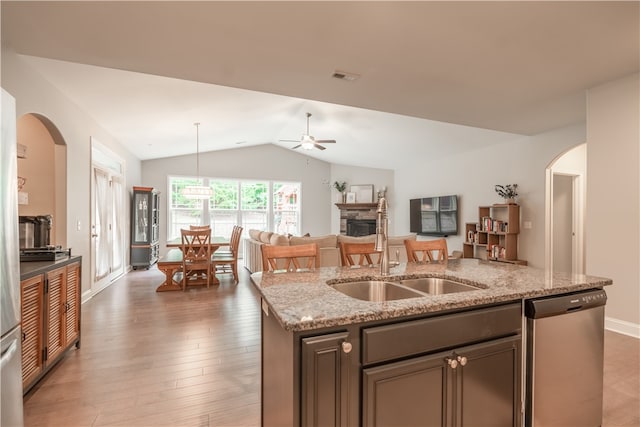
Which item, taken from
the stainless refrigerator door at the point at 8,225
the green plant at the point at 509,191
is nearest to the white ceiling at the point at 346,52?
the stainless refrigerator door at the point at 8,225

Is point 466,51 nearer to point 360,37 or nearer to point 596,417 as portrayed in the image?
point 360,37

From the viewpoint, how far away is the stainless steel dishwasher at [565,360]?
1.53m

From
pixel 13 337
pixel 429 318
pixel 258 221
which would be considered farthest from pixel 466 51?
pixel 258 221

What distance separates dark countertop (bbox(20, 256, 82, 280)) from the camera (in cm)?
200

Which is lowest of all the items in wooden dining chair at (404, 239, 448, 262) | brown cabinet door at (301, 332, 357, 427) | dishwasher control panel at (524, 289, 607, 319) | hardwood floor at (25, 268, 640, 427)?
hardwood floor at (25, 268, 640, 427)

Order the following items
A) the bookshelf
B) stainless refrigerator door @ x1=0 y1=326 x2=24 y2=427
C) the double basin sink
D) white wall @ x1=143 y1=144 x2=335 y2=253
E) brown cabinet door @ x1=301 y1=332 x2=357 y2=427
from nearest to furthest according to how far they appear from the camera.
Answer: brown cabinet door @ x1=301 y1=332 x2=357 y2=427
stainless refrigerator door @ x1=0 y1=326 x2=24 y2=427
the double basin sink
the bookshelf
white wall @ x1=143 y1=144 x2=335 y2=253

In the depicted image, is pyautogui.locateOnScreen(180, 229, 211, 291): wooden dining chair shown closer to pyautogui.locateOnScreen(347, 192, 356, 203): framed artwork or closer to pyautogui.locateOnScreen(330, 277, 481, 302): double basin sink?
pyautogui.locateOnScreen(330, 277, 481, 302): double basin sink

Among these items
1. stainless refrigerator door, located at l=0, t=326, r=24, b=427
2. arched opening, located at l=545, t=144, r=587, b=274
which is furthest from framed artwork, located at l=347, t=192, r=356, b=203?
stainless refrigerator door, located at l=0, t=326, r=24, b=427

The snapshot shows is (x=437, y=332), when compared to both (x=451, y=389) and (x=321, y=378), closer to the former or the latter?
(x=451, y=389)

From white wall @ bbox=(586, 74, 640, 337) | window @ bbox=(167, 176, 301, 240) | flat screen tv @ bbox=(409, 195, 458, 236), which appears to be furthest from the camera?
window @ bbox=(167, 176, 301, 240)

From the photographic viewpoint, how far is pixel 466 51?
99.2 inches

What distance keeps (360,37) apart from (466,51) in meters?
0.91

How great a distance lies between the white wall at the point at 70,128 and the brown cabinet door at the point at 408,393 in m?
3.41

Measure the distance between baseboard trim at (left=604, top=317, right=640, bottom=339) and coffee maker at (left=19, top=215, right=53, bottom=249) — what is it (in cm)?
547
